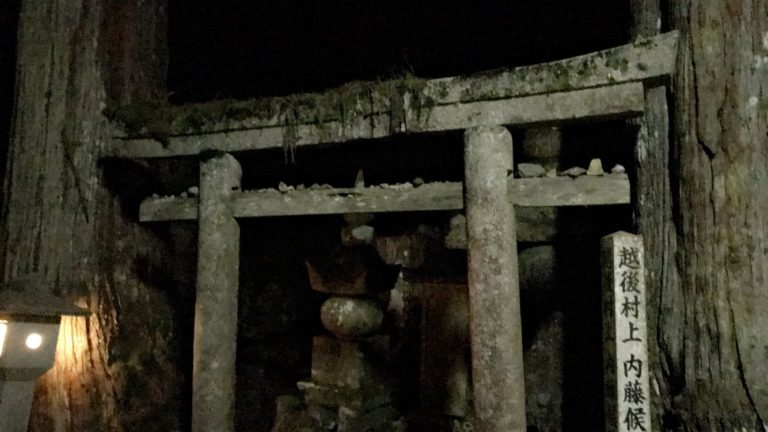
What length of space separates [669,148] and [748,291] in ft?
3.38

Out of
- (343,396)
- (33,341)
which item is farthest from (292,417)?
(33,341)

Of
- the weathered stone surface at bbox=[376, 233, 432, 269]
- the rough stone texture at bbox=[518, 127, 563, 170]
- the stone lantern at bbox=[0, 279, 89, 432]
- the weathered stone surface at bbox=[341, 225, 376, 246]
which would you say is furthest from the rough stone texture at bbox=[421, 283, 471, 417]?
the stone lantern at bbox=[0, 279, 89, 432]

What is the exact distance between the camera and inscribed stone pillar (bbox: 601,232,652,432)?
3033 millimetres

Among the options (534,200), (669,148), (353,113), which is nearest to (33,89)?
(353,113)

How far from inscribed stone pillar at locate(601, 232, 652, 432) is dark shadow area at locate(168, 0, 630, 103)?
413 centimetres

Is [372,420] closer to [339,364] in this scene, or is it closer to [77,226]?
[339,364]

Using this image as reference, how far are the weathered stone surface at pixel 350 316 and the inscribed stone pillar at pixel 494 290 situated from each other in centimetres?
177

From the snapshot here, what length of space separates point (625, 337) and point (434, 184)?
5.80 ft

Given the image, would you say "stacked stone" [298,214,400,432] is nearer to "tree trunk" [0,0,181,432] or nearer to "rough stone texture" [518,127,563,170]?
"tree trunk" [0,0,181,432]

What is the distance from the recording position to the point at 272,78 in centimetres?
840

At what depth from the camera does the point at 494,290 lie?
3.92 metres

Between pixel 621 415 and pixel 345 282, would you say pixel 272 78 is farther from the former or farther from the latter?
pixel 621 415

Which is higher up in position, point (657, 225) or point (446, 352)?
point (657, 225)

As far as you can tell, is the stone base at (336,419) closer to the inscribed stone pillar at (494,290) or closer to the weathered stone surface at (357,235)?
the weathered stone surface at (357,235)
